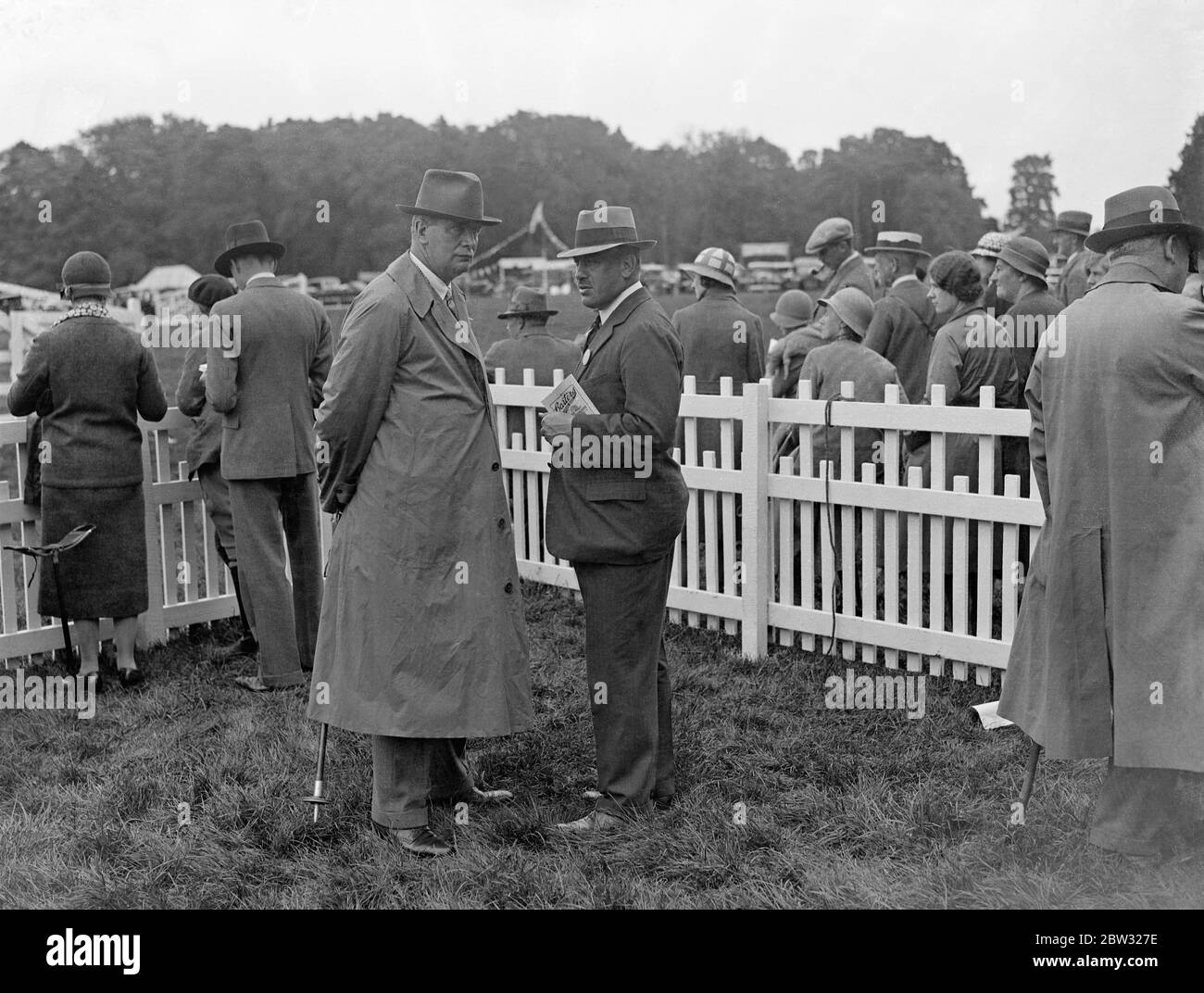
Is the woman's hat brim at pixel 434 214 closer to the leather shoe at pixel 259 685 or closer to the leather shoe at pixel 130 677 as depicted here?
the leather shoe at pixel 259 685

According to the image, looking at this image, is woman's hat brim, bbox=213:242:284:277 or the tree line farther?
the tree line

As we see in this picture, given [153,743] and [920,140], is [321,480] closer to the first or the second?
[153,743]

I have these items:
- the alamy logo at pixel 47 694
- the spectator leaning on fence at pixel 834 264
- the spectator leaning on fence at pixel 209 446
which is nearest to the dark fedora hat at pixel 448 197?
the spectator leaning on fence at pixel 209 446

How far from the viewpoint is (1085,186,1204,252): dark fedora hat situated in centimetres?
402

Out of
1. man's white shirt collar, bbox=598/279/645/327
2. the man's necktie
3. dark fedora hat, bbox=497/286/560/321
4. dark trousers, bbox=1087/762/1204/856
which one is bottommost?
dark trousers, bbox=1087/762/1204/856

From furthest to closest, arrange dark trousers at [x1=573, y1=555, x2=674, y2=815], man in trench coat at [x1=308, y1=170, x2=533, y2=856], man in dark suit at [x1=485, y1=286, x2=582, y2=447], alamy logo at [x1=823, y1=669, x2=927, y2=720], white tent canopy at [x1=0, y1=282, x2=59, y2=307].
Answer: white tent canopy at [x1=0, y1=282, x2=59, y2=307] → man in dark suit at [x1=485, y1=286, x2=582, y2=447] → alamy logo at [x1=823, y1=669, x2=927, y2=720] → dark trousers at [x1=573, y1=555, x2=674, y2=815] → man in trench coat at [x1=308, y1=170, x2=533, y2=856]

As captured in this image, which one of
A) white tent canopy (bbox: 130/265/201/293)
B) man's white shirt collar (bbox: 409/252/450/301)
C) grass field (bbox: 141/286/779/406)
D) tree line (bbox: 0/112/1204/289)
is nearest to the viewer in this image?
man's white shirt collar (bbox: 409/252/450/301)

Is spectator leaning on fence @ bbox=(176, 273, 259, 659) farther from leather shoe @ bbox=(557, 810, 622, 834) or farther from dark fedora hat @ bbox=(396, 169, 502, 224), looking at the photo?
leather shoe @ bbox=(557, 810, 622, 834)

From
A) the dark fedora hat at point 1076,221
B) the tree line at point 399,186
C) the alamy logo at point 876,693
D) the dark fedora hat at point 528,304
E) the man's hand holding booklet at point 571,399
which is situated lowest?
the alamy logo at point 876,693

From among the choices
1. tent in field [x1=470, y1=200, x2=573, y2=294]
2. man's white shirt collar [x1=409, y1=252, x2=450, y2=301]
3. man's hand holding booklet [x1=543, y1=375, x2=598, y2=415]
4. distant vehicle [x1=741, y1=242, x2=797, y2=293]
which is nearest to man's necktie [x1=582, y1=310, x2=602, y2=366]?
man's hand holding booklet [x1=543, y1=375, x2=598, y2=415]

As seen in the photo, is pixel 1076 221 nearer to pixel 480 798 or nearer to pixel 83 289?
pixel 480 798

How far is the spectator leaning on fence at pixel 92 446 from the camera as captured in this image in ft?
22.3

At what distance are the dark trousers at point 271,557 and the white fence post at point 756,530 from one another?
8.19 ft

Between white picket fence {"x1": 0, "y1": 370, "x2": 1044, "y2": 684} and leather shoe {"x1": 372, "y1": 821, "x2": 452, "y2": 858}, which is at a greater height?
white picket fence {"x1": 0, "y1": 370, "x2": 1044, "y2": 684}
